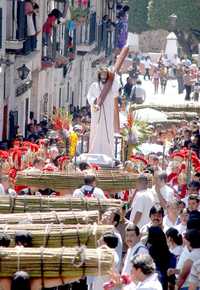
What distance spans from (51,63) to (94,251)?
30090mm

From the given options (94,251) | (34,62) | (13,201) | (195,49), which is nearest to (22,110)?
(34,62)

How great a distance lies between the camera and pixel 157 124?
35.9 metres

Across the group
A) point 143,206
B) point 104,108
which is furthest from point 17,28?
point 143,206

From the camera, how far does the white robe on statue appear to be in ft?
76.0

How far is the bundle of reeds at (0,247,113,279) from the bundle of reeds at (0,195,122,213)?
3168mm

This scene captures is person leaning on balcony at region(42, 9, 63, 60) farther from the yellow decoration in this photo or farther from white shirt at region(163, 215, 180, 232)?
white shirt at region(163, 215, 180, 232)

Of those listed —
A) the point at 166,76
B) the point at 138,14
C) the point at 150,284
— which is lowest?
the point at 166,76

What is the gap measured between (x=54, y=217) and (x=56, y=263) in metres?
2.35

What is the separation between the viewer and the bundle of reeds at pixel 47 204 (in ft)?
52.2

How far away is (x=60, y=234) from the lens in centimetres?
1379

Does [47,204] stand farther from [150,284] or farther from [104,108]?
[104,108]

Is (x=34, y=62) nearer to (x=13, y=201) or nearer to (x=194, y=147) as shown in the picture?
(x=194, y=147)

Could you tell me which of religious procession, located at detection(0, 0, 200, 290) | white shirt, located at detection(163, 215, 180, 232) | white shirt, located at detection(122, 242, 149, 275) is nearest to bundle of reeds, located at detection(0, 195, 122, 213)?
religious procession, located at detection(0, 0, 200, 290)

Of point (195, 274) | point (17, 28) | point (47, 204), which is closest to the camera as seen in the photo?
point (195, 274)
